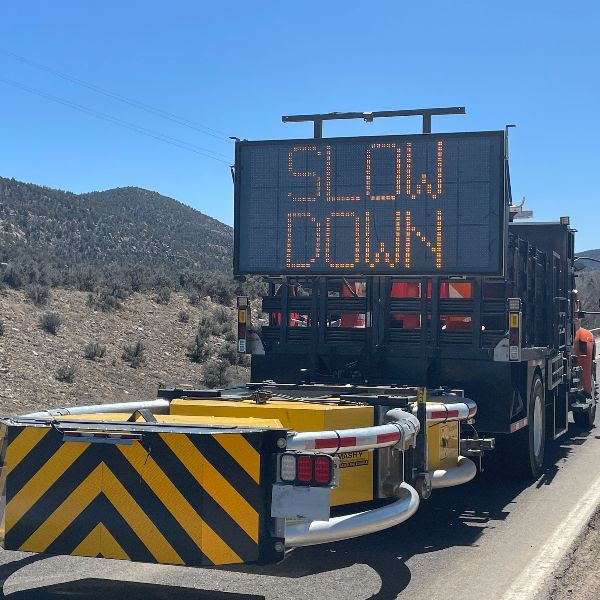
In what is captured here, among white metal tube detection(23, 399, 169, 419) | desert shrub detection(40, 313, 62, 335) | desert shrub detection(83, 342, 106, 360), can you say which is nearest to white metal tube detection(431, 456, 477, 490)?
white metal tube detection(23, 399, 169, 419)

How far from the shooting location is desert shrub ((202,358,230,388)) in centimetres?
2109

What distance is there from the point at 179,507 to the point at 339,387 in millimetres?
3465

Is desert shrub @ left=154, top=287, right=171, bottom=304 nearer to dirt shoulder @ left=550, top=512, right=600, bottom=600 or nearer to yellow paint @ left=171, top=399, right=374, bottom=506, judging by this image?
yellow paint @ left=171, top=399, right=374, bottom=506

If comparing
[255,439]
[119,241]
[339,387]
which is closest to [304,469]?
[255,439]

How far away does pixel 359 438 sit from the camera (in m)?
5.75

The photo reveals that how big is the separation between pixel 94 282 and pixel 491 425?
69.1 feet

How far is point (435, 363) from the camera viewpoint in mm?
9578

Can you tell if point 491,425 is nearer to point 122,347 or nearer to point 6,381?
point 6,381

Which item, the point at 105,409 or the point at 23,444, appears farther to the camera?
the point at 105,409

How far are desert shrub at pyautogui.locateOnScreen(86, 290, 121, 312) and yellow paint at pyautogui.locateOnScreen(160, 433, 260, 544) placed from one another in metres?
21.1

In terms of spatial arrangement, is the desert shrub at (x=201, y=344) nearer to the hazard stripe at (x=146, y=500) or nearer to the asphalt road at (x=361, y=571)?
the asphalt road at (x=361, y=571)

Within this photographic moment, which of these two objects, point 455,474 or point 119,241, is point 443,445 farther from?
point 119,241

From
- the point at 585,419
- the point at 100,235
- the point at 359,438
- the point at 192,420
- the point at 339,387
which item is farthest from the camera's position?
the point at 100,235

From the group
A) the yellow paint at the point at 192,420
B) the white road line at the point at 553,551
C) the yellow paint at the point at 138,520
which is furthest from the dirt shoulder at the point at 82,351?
the yellow paint at the point at 138,520
